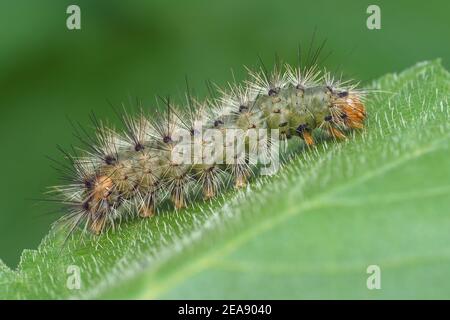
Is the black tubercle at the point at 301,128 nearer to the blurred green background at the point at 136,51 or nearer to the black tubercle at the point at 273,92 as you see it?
the black tubercle at the point at 273,92

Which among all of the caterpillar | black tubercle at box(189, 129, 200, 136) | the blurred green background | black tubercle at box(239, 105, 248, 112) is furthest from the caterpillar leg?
the blurred green background

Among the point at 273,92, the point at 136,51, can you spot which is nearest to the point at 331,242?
the point at 273,92

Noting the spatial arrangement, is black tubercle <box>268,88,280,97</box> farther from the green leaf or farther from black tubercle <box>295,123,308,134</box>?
the green leaf

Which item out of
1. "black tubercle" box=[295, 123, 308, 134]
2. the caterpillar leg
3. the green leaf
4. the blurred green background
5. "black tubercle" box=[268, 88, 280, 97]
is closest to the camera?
the green leaf

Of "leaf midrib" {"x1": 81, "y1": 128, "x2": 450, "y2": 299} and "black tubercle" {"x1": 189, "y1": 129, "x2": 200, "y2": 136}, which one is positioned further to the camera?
"black tubercle" {"x1": 189, "y1": 129, "x2": 200, "y2": 136}

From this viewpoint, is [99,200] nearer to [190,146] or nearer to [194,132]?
[190,146]
